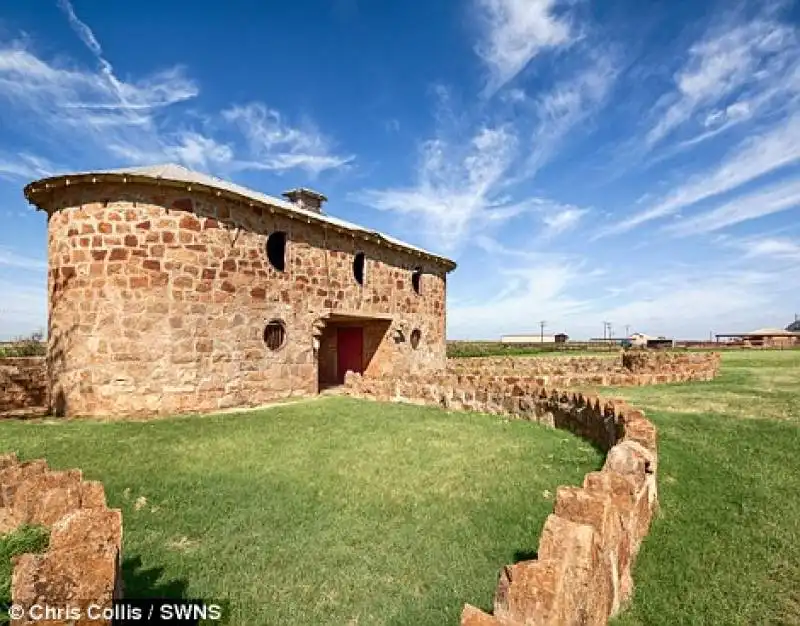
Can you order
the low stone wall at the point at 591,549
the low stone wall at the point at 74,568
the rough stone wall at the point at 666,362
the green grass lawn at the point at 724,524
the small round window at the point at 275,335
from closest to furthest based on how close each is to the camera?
1. the low stone wall at the point at 74,568
2. the low stone wall at the point at 591,549
3. the green grass lawn at the point at 724,524
4. the small round window at the point at 275,335
5. the rough stone wall at the point at 666,362

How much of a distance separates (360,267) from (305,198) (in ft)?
13.2

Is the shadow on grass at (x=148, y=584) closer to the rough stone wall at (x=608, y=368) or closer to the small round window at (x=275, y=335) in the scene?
the small round window at (x=275, y=335)

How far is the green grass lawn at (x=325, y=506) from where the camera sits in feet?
12.6

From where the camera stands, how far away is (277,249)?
574 inches

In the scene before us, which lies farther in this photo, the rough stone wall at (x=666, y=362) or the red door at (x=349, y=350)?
the red door at (x=349, y=350)

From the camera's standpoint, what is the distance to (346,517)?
5219 millimetres

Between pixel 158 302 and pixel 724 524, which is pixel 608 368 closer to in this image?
pixel 724 524

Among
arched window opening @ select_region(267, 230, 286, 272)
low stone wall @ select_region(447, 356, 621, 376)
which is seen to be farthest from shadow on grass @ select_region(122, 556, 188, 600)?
low stone wall @ select_region(447, 356, 621, 376)

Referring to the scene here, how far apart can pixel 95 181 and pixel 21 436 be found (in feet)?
20.1

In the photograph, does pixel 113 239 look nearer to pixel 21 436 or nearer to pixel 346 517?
pixel 21 436

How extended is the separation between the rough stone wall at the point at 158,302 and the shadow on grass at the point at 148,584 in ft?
27.8

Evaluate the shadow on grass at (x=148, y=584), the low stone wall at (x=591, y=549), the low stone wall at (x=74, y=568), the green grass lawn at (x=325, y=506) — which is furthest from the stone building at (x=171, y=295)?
the low stone wall at (x=74, y=568)

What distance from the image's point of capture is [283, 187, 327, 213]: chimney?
19.1 metres

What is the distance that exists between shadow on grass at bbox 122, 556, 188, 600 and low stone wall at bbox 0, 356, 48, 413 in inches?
479
